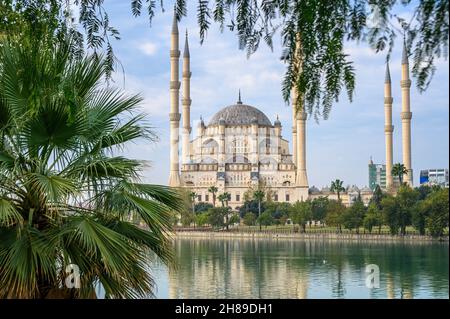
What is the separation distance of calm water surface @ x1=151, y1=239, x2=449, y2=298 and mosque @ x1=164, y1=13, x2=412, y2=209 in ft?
87.7

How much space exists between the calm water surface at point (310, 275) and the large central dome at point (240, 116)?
43072 millimetres

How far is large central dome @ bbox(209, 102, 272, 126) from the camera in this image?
75.4 metres

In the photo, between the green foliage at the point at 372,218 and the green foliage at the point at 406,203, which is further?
the green foliage at the point at 372,218

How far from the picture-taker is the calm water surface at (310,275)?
17688 mm

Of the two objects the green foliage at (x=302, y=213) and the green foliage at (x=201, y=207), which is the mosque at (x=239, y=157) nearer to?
the green foliage at (x=201, y=207)

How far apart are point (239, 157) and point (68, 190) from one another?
67976 mm

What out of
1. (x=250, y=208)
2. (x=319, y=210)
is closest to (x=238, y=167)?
(x=250, y=208)

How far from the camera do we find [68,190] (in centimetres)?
389

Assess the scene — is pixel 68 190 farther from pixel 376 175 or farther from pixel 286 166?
pixel 376 175

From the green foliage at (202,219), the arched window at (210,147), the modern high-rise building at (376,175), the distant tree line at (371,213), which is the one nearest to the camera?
the distant tree line at (371,213)

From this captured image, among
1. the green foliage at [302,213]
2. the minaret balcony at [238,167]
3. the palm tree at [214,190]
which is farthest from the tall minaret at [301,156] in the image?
the green foliage at [302,213]

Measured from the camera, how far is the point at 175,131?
187 feet

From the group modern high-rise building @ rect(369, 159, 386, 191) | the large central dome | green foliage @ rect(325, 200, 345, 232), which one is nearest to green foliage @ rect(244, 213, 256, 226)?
green foliage @ rect(325, 200, 345, 232)

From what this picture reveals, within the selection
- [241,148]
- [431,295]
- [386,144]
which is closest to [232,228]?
[386,144]
